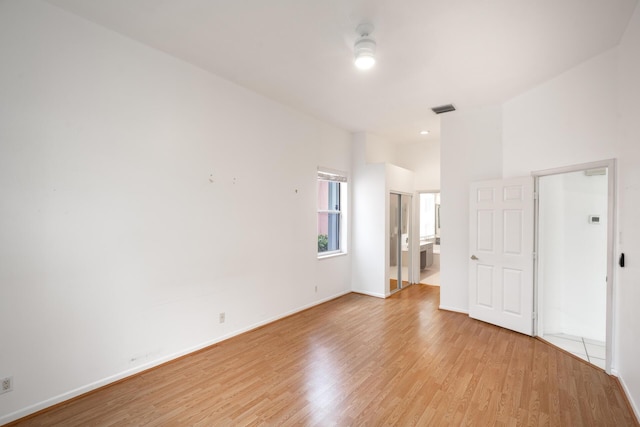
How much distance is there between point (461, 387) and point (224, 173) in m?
3.30

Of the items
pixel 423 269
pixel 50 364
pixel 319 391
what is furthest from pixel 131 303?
pixel 423 269

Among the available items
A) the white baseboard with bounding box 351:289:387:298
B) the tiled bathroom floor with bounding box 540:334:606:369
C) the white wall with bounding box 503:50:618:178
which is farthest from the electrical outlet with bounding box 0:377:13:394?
the white wall with bounding box 503:50:618:178

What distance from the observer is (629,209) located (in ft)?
8.14

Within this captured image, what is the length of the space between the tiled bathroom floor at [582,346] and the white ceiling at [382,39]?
320cm

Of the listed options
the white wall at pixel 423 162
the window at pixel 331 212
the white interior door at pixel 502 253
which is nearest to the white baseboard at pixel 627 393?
the white interior door at pixel 502 253

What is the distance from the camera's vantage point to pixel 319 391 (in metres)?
2.53

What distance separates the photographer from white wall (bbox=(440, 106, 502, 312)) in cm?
436

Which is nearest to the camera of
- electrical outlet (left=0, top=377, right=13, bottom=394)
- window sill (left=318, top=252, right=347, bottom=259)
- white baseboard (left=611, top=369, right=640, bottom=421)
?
electrical outlet (left=0, top=377, right=13, bottom=394)

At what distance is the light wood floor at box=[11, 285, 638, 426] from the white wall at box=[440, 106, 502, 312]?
3.18 ft

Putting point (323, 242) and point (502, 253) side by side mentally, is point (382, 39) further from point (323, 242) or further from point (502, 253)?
point (323, 242)

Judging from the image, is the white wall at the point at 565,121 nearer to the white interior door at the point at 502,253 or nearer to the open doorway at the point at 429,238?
the white interior door at the point at 502,253

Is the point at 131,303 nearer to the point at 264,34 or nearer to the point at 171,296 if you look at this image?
the point at 171,296

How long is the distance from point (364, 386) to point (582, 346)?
292 centimetres

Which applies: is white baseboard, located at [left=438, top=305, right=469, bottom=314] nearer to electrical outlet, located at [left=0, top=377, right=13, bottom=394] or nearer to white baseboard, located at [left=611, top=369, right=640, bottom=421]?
white baseboard, located at [left=611, top=369, right=640, bottom=421]
